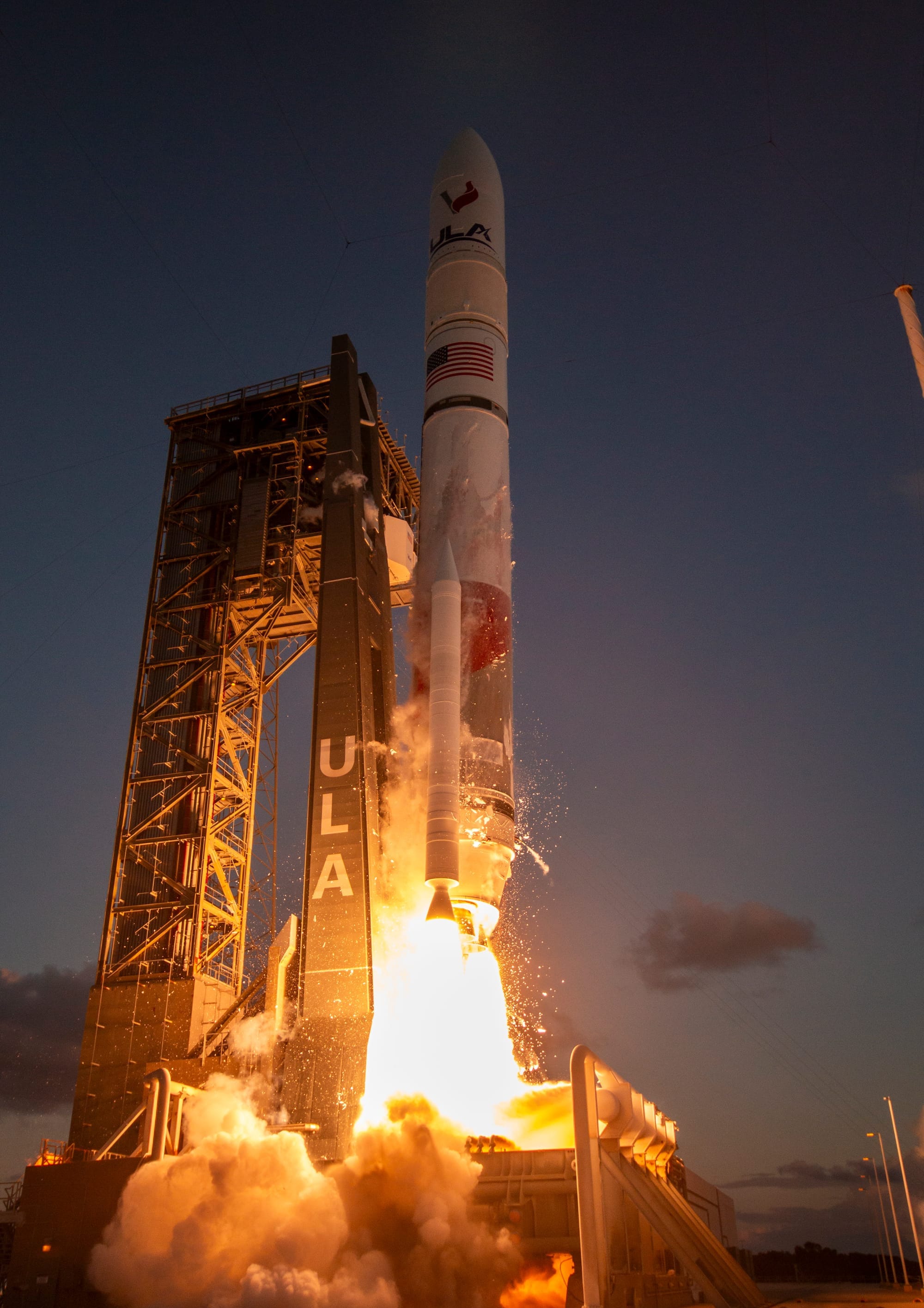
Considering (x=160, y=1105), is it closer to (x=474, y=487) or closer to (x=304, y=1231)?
(x=304, y=1231)

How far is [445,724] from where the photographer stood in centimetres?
2253

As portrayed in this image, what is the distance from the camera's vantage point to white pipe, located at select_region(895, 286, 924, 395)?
57.2ft

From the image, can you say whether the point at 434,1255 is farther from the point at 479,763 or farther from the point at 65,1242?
the point at 479,763

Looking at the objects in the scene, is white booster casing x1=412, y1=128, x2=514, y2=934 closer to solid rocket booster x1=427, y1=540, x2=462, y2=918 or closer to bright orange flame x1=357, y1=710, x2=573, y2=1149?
solid rocket booster x1=427, y1=540, x2=462, y2=918


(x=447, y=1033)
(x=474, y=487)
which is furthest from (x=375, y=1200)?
(x=474, y=487)

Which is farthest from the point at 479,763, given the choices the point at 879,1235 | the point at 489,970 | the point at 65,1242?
the point at 879,1235

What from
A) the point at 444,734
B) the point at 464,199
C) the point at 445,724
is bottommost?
the point at 444,734

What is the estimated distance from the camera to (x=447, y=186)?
29.6 metres

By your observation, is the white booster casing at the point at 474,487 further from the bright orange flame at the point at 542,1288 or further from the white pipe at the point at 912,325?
the white pipe at the point at 912,325

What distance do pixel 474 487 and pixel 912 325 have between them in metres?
10.7

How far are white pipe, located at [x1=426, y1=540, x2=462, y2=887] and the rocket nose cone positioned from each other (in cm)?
1150

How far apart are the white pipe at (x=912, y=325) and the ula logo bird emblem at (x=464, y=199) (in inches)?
561

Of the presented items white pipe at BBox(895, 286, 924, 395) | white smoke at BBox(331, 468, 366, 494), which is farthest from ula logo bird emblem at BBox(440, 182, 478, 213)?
white pipe at BBox(895, 286, 924, 395)

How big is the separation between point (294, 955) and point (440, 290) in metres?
16.6
